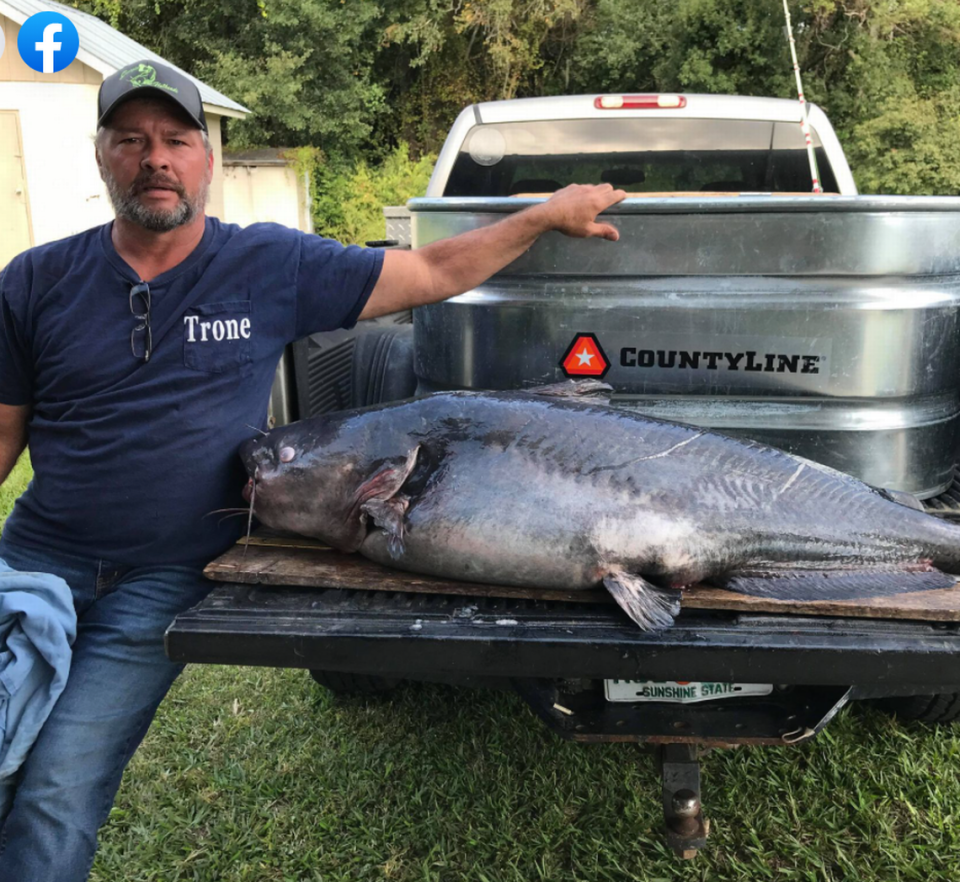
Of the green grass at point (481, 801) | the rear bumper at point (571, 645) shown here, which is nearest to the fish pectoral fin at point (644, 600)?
the rear bumper at point (571, 645)

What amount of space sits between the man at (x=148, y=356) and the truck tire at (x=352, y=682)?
2.91 ft

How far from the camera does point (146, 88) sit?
8.61ft

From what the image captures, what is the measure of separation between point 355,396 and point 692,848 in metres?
1.98

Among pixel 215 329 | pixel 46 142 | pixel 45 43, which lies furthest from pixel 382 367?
pixel 45 43

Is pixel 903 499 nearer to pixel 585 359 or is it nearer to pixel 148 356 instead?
pixel 585 359

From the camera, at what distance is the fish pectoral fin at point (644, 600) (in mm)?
1968

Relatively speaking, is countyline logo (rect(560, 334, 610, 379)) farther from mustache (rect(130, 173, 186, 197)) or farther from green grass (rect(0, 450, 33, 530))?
green grass (rect(0, 450, 33, 530))

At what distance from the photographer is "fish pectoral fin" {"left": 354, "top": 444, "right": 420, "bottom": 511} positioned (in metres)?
2.22

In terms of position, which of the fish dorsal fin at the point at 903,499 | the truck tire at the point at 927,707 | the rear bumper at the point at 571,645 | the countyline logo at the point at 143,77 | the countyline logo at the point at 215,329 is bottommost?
the truck tire at the point at 927,707

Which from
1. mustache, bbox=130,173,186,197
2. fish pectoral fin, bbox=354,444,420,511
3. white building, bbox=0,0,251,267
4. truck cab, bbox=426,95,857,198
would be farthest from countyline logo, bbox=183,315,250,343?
white building, bbox=0,0,251,267

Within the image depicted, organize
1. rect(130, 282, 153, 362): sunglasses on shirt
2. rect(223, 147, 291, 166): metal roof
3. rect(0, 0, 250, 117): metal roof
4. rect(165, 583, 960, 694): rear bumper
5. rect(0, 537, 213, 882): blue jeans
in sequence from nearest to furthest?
rect(165, 583, 960, 694): rear bumper, rect(0, 537, 213, 882): blue jeans, rect(130, 282, 153, 362): sunglasses on shirt, rect(0, 0, 250, 117): metal roof, rect(223, 147, 291, 166): metal roof

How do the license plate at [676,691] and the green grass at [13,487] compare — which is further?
the green grass at [13,487]

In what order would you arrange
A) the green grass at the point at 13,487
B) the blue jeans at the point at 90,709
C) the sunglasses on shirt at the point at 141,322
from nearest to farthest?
the blue jeans at the point at 90,709 < the sunglasses on shirt at the point at 141,322 < the green grass at the point at 13,487

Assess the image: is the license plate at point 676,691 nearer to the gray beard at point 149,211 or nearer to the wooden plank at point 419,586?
the wooden plank at point 419,586
